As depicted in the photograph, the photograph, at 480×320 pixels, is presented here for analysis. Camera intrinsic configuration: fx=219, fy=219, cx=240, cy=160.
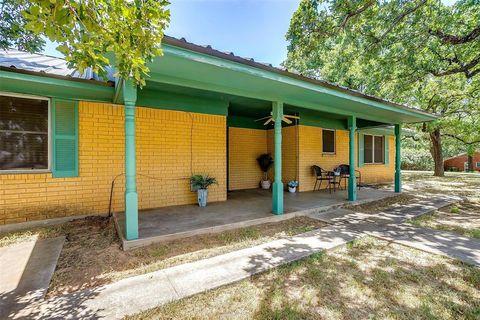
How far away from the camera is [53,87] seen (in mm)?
3561

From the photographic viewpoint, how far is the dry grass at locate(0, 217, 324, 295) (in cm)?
236

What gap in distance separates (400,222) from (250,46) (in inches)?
321

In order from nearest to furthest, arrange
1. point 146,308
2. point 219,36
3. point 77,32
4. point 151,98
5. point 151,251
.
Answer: point 77,32 → point 146,308 → point 151,251 → point 151,98 → point 219,36

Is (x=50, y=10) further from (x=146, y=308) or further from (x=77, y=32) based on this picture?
(x=146, y=308)

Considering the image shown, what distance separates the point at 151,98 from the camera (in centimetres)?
475

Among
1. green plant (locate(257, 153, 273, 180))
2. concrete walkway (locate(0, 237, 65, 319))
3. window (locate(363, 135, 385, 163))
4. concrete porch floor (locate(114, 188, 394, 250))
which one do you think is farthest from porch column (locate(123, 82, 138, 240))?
window (locate(363, 135, 385, 163))

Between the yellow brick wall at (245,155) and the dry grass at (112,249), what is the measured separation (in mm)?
3663

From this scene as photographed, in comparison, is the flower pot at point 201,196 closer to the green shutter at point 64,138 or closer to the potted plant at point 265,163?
the green shutter at point 64,138

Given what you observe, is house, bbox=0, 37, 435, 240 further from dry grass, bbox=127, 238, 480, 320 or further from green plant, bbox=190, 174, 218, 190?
dry grass, bbox=127, 238, 480, 320

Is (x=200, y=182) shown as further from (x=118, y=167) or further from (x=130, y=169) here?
(x=130, y=169)

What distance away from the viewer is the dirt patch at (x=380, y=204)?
523cm

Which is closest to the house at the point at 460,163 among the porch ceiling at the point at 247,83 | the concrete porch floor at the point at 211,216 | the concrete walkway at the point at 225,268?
the porch ceiling at the point at 247,83

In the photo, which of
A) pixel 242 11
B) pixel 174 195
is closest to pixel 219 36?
pixel 242 11

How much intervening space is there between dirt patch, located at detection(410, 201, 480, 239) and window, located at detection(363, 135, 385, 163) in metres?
4.15
